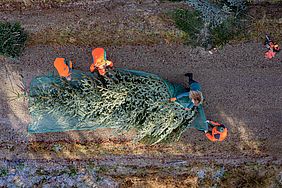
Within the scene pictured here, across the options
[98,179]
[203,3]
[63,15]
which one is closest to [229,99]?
[203,3]

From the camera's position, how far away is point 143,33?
827 centimetres

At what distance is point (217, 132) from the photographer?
7820mm

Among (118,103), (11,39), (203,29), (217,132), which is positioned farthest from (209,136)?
(11,39)

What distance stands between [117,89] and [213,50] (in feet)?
7.74

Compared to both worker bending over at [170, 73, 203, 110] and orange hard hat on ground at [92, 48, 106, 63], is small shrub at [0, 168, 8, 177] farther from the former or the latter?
worker bending over at [170, 73, 203, 110]

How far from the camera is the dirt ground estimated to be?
27.1ft

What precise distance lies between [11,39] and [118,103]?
2855 mm

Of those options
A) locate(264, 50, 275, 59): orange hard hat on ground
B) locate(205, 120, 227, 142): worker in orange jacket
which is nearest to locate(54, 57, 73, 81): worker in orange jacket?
locate(205, 120, 227, 142): worker in orange jacket

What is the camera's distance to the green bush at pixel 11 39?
8203 mm

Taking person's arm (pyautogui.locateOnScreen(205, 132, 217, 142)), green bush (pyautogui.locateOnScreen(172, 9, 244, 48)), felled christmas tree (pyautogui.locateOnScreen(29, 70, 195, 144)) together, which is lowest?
person's arm (pyautogui.locateOnScreen(205, 132, 217, 142))

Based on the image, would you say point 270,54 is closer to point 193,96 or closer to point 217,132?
point 217,132

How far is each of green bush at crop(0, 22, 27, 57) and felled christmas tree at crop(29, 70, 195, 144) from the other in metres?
1.16

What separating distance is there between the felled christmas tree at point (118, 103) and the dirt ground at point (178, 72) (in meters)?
0.71

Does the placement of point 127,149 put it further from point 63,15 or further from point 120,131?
point 63,15
